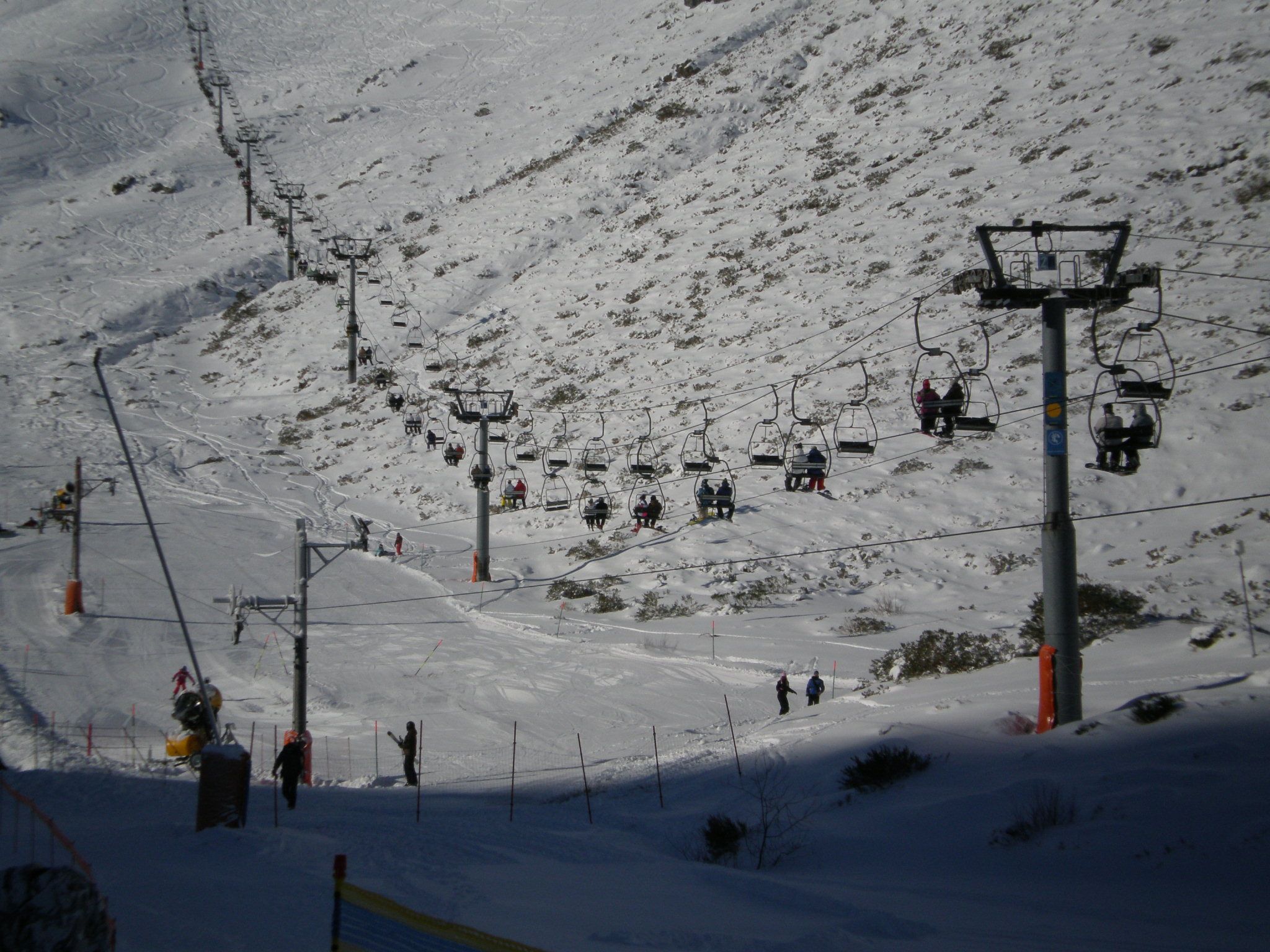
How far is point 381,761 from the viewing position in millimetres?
19266

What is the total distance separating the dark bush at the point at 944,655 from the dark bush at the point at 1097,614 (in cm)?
56

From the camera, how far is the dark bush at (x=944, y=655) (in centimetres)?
1952

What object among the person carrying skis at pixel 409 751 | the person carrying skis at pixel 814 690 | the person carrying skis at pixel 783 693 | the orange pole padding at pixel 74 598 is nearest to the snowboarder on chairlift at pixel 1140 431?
the person carrying skis at pixel 814 690

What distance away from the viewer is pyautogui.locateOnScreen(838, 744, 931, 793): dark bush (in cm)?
1250

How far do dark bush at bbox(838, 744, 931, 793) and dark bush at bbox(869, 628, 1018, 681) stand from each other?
705 cm

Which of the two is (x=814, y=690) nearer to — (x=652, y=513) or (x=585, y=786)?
(x=585, y=786)

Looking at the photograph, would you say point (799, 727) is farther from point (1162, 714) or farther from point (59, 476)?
point (59, 476)

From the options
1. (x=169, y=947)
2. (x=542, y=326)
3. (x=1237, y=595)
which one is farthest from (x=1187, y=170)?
(x=169, y=947)

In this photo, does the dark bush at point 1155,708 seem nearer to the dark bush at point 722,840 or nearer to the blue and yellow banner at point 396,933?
the dark bush at point 722,840

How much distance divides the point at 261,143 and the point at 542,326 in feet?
167

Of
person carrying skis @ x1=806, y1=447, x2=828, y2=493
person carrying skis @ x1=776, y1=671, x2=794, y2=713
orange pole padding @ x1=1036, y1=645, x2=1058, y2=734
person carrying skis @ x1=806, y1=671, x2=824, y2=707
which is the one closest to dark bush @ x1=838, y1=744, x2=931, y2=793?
orange pole padding @ x1=1036, y1=645, x2=1058, y2=734

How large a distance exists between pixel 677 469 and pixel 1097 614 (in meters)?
19.1

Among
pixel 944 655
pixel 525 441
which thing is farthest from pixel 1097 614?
pixel 525 441

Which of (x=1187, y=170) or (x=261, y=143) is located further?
(x=261, y=143)
